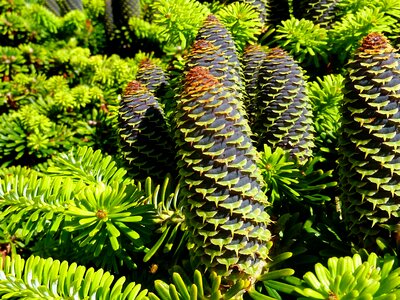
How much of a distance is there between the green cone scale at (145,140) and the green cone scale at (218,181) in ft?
0.63

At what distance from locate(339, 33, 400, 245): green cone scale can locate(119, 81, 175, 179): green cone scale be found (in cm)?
31

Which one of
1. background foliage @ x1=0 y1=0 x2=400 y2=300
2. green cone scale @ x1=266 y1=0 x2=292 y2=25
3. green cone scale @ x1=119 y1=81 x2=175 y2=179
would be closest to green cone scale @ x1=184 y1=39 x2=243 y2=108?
background foliage @ x1=0 y1=0 x2=400 y2=300

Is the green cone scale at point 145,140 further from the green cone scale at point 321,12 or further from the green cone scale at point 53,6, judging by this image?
the green cone scale at point 53,6

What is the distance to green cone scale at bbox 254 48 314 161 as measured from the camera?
2.65 ft

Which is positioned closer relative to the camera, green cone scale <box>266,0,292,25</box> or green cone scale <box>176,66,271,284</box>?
green cone scale <box>176,66,271,284</box>

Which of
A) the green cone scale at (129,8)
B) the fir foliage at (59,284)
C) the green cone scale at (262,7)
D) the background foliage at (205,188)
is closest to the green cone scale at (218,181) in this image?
the background foliage at (205,188)

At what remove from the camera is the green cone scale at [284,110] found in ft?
2.65

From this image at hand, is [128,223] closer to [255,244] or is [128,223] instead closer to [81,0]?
[255,244]

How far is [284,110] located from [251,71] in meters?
0.16

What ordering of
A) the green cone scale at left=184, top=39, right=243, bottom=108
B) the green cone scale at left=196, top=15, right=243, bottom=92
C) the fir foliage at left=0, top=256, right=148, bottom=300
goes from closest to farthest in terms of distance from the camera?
the fir foliage at left=0, top=256, right=148, bottom=300, the green cone scale at left=184, top=39, right=243, bottom=108, the green cone scale at left=196, top=15, right=243, bottom=92

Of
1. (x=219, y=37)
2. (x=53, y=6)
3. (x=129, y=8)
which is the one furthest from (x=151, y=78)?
(x=53, y=6)

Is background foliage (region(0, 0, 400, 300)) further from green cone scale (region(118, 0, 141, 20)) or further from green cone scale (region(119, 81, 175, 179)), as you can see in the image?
green cone scale (region(118, 0, 141, 20))

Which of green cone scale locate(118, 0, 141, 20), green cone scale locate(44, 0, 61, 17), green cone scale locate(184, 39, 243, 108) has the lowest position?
green cone scale locate(44, 0, 61, 17)

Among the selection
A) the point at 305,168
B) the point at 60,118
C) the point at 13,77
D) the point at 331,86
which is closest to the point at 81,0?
the point at 13,77
